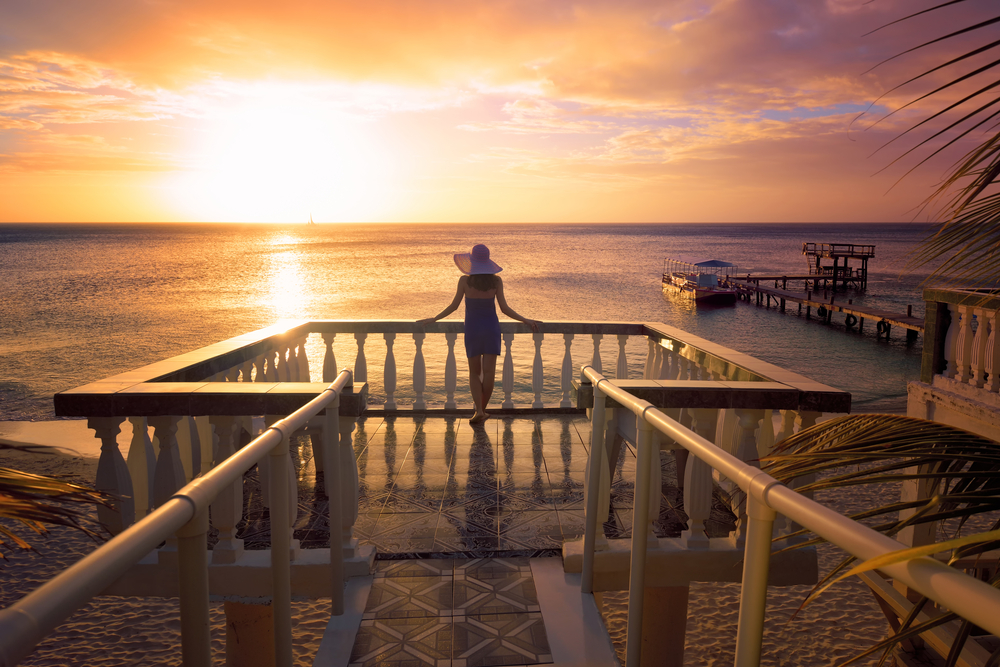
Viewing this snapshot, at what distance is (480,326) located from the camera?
585 cm

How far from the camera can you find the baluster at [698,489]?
10.3ft

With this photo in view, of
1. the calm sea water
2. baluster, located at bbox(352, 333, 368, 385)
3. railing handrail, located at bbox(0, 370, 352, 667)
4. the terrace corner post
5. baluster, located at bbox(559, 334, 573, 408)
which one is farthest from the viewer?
the calm sea water

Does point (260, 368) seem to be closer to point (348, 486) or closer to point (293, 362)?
point (293, 362)

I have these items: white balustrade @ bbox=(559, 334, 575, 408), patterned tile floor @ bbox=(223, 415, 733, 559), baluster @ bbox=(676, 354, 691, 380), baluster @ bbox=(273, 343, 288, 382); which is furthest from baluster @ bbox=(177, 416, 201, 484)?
white balustrade @ bbox=(559, 334, 575, 408)

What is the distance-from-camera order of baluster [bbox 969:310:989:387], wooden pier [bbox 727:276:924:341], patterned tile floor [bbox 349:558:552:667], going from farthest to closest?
wooden pier [bbox 727:276:924:341] → baluster [bbox 969:310:989:387] → patterned tile floor [bbox 349:558:552:667]

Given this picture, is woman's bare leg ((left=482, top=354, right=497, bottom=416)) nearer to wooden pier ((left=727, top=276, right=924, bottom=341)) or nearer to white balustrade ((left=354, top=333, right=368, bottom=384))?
white balustrade ((left=354, top=333, right=368, bottom=384))

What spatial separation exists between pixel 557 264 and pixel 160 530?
75.3 meters

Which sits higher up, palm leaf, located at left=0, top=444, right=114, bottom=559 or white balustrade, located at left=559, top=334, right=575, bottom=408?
palm leaf, located at left=0, top=444, right=114, bottom=559

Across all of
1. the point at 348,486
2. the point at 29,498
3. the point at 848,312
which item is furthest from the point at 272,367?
the point at 848,312

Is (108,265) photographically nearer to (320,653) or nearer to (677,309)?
(677,309)

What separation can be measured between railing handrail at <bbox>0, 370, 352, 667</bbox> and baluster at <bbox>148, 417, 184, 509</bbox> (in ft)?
6.18

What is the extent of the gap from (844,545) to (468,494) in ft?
11.8

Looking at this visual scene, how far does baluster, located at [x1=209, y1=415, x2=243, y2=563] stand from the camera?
2.93 m

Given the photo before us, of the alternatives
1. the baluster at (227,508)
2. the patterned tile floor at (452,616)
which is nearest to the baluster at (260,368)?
the baluster at (227,508)
